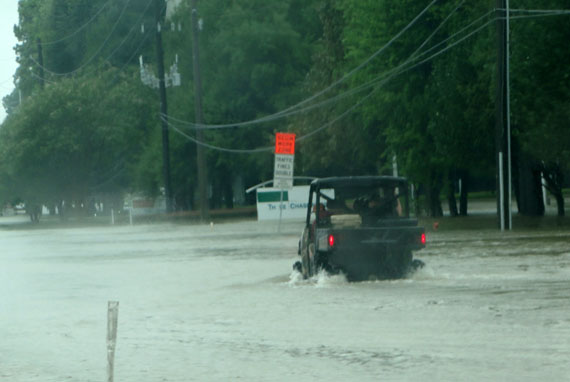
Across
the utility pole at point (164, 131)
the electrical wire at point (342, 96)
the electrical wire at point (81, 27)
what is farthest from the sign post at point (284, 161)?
the electrical wire at point (81, 27)

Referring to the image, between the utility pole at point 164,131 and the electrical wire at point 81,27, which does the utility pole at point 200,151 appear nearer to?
the utility pole at point 164,131

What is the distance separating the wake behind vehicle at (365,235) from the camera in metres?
18.8

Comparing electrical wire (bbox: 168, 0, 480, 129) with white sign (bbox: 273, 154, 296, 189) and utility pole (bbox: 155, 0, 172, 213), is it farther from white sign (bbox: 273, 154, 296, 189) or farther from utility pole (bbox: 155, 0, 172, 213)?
white sign (bbox: 273, 154, 296, 189)

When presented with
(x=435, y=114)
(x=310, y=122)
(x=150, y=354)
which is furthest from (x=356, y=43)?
(x=150, y=354)

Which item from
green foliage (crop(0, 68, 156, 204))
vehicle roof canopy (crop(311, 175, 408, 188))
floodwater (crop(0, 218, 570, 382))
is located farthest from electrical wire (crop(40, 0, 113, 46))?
vehicle roof canopy (crop(311, 175, 408, 188))

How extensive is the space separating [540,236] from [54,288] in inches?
572

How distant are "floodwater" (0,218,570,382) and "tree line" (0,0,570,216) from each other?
13001mm

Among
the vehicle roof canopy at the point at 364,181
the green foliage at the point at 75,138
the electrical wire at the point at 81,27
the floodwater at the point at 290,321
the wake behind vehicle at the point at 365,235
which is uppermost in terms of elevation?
the electrical wire at the point at 81,27

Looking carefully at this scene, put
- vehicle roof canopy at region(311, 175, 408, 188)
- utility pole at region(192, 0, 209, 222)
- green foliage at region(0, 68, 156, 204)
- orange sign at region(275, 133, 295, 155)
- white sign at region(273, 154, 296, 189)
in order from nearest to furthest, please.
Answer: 1. vehicle roof canopy at region(311, 175, 408, 188)
2. orange sign at region(275, 133, 295, 155)
3. white sign at region(273, 154, 296, 189)
4. utility pole at region(192, 0, 209, 222)
5. green foliage at region(0, 68, 156, 204)

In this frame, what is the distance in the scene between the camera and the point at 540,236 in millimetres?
31000

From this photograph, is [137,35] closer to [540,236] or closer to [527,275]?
[540,236]

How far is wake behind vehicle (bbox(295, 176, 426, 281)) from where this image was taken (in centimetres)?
1883

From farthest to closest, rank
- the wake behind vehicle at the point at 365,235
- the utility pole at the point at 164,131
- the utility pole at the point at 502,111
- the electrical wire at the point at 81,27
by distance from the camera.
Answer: the electrical wire at the point at 81,27
the utility pole at the point at 164,131
the utility pole at the point at 502,111
the wake behind vehicle at the point at 365,235

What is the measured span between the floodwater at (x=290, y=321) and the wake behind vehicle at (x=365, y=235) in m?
0.27
